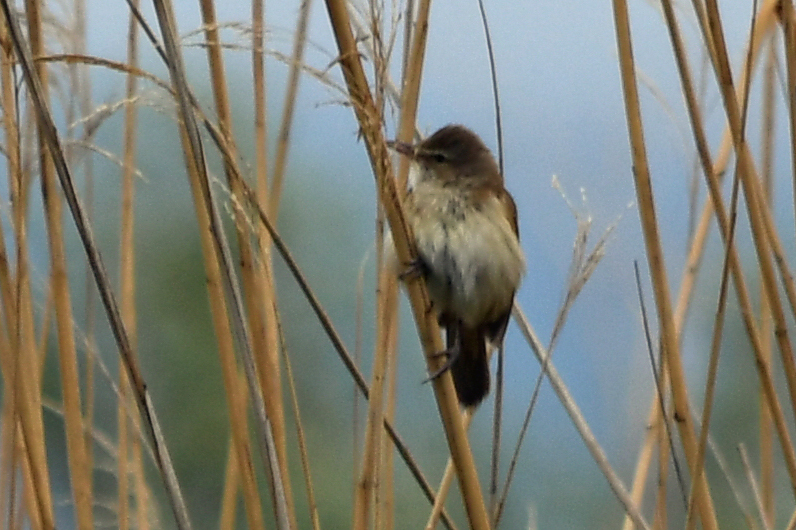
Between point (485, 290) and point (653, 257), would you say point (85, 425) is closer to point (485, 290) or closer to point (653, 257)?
point (485, 290)

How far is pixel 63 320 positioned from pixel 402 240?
445 millimetres

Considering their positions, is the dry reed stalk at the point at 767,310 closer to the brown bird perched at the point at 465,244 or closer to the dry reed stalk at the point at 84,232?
the brown bird perched at the point at 465,244

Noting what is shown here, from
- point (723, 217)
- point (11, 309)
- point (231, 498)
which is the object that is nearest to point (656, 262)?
point (723, 217)

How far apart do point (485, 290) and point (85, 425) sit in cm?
68

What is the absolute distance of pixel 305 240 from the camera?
140 inches

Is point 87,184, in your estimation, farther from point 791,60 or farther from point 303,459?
point 791,60

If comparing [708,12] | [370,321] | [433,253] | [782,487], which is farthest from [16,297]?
[782,487]

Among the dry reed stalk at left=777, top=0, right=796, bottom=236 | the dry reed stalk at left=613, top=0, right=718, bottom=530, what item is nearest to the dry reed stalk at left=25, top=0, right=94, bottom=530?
the dry reed stalk at left=613, top=0, right=718, bottom=530

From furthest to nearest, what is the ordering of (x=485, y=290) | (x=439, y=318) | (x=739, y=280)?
(x=439, y=318), (x=485, y=290), (x=739, y=280)

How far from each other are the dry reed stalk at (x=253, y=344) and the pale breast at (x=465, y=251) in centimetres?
35

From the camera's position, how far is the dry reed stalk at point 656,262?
1.15m

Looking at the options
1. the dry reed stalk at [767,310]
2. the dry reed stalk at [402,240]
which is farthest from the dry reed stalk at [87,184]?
the dry reed stalk at [767,310]

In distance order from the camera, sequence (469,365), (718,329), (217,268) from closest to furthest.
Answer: (718,329) < (217,268) < (469,365)

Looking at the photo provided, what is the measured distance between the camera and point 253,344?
1246mm
